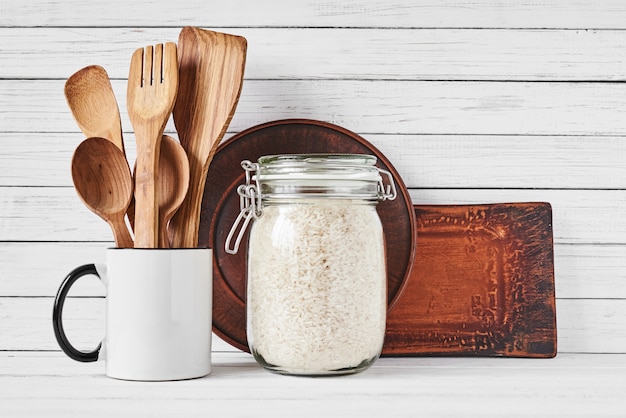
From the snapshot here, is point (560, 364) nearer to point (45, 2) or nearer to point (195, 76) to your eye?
point (195, 76)

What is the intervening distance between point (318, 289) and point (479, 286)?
30 cm

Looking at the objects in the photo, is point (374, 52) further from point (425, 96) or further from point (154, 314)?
point (154, 314)

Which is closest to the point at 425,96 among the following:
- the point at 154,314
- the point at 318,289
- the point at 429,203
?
the point at 429,203

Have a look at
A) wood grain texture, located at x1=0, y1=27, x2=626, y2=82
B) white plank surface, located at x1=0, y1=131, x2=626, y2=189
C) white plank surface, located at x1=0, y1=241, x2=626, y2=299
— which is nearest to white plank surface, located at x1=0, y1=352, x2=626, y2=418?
white plank surface, located at x1=0, y1=241, x2=626, y2=299

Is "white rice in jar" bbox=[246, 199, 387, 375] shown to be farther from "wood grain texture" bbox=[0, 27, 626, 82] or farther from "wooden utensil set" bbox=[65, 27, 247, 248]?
"wood grain texture" bbox=[0, 27, 626, 82]

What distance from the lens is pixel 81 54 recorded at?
3.31ft

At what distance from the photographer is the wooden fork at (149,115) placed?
2.66ft

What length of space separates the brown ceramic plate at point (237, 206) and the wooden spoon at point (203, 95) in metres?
0.09

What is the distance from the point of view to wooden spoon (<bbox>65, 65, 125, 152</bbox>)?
900 mm

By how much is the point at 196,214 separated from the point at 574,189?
557 mm

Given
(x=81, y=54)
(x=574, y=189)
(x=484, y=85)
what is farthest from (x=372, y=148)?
(x=81, y=54)

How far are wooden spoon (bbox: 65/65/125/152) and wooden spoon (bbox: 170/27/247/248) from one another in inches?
3.6

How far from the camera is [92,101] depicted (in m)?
0.91

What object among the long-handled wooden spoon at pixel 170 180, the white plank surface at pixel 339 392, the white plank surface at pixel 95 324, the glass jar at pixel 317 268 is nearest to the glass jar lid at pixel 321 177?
the glass jar at pixel 317 268
